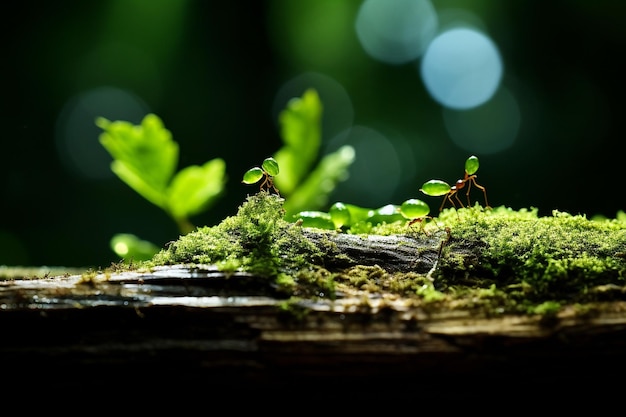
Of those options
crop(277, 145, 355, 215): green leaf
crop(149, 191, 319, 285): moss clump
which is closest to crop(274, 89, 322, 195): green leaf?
crop(277, 145, 355, 215): green leaf

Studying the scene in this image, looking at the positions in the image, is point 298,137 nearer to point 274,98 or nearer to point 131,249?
point 131,249

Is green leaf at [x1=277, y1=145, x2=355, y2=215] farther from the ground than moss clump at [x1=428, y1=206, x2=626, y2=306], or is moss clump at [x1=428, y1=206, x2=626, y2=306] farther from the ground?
green leaf at [x1=277, y1=145, x2=355, y2=215]

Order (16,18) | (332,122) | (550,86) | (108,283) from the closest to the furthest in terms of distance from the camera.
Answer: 1. (108,283)
2. (16,18)
3. (550,86)
4. (332,122)

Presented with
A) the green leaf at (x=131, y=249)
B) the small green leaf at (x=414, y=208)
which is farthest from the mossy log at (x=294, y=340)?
the green leaf at (x=131, y=249)

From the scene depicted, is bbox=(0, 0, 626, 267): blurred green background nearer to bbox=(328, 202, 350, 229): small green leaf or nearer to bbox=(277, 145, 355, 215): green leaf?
bbox=(277, 145, 355, 215): green leaf

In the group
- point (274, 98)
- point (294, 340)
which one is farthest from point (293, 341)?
point (274, 98)

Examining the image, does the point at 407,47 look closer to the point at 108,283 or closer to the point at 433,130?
the point at 433,130

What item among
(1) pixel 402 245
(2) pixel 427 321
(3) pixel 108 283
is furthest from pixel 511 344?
(3) pixel 108 283
